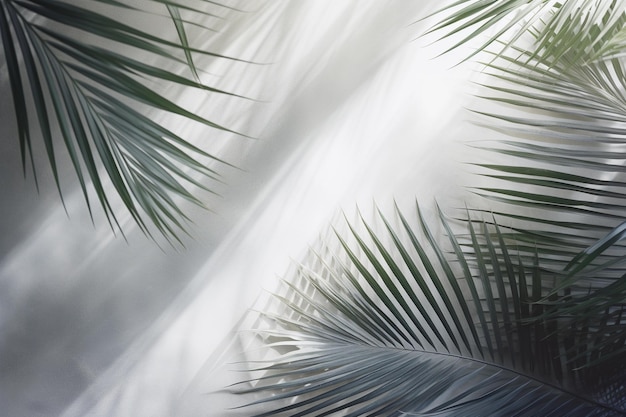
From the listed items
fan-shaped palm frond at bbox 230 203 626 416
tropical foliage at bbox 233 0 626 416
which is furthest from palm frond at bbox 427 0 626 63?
fan-shaped palm frond at bbox 230 203 626 416

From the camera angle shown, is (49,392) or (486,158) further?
(486,158)

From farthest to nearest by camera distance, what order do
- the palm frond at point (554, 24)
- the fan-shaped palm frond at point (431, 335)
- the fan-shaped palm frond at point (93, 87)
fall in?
the fan-shaped palm frond at point (431, 335) < the palm frond at point (554, 24) < the fan-shaped palm frond at point (93, 87)

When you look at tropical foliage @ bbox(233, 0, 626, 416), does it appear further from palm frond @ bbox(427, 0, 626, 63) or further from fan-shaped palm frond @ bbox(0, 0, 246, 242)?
fan-shaped palm frond @ bbox(0, 0, 246, 242)

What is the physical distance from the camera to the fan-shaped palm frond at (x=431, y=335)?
1.11m

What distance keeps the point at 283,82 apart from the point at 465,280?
0.62 m

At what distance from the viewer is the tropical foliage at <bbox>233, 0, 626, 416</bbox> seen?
1.12 meters

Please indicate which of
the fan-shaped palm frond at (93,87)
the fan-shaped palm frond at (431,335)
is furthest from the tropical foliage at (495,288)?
the fan-shaped palm frond at (93,87)

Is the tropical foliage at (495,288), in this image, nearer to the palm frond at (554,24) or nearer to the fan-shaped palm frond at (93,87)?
the palm frond at (554,24)

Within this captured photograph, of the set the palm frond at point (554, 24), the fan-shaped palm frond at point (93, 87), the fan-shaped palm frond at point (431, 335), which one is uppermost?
the palm frond at point (554, 24)

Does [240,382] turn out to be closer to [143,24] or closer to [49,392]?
[49,392]

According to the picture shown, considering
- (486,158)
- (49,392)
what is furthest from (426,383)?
(49,392)

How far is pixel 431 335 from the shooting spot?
1281 mm

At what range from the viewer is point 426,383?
3.71 feet

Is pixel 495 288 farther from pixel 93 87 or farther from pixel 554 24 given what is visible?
pixel 93 87
